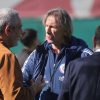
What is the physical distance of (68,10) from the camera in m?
11.9

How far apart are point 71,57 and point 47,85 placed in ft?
1.06

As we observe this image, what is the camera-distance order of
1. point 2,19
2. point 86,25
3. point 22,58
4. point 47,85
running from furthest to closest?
point 86,25, point 22,58, point 47,85, point 2,19

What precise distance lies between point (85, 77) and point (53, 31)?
769 millimetres

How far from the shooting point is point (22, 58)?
696 centimetres

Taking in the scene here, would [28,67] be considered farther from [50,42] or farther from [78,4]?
[78,4]

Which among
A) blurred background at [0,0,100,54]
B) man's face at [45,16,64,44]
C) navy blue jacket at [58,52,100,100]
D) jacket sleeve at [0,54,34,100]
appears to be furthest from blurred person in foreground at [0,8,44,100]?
blurred background at [0,0,100,54]

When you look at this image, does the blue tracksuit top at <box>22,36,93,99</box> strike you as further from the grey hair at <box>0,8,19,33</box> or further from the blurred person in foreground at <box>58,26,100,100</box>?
the grey hair at <box>0,8,19,33</box>

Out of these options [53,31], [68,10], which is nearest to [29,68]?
[53,31]

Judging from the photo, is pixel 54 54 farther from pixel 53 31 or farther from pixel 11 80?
pixel 11 80

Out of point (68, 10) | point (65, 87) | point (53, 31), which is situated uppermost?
point (53, 31)

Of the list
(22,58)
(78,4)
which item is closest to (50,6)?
(78,4)

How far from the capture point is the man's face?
17.7ft

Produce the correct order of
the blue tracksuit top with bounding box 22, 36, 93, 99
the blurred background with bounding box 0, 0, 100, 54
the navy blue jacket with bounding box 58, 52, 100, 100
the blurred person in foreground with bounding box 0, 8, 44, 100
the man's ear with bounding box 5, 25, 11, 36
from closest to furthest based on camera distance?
1. the blurred person in foreground with bounding box 0, 8, 44, 100
2. the navy blue jacket with bounding box 58, 52, 100, 100
3. the man's ear with bounding box 5, 25, 11, 36
4. the blue tracksuit top with bounding box 22, 36, 93, 99
5. the blurred background with bounding box 0, 0, 100, 54

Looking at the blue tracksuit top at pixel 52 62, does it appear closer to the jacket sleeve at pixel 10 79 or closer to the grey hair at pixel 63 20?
the grey hair at pixel 63 20
